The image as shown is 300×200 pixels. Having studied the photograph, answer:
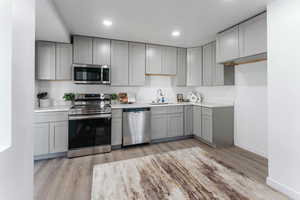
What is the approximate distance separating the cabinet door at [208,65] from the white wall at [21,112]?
3552 mm

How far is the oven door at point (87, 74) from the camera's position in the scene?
3019 mm

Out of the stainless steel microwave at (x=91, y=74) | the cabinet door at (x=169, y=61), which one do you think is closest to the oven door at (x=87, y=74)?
the stainless steel microwave at (x=91, y=74)

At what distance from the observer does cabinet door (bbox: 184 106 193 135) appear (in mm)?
3807

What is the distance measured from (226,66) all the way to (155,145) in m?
2.54

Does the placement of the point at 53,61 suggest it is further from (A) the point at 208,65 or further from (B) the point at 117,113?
(A) the point at 208,65

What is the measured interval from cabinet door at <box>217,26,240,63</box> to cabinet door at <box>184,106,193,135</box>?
4.75ft

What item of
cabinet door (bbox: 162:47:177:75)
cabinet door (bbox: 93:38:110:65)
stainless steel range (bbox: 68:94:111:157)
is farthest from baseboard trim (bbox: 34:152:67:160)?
cabinet door (bbox: 162:47:177:75)

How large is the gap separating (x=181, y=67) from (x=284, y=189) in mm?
3261

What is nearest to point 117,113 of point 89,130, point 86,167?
point 89,130

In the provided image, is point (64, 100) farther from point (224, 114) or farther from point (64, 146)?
point (224, 114)

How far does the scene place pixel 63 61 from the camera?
309 cm

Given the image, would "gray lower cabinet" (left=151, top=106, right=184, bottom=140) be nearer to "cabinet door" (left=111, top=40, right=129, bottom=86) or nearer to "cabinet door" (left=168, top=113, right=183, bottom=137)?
"cabinet door" (left=168, top=113, right=183, bottom=137)

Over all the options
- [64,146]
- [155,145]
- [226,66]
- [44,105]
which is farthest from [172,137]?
Result: [44,105]

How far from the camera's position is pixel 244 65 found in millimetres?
3078
